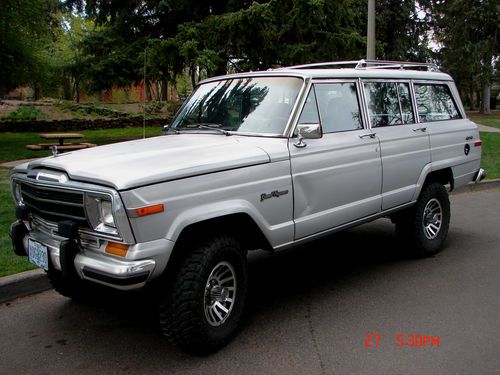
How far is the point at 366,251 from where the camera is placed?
20.4 ft

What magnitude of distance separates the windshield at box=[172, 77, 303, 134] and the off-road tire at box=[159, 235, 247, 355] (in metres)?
1.18

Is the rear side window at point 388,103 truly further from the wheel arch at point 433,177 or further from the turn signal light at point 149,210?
the turn signal light at point 149,210

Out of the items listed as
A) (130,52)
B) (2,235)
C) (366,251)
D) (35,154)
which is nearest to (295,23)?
(130,52)

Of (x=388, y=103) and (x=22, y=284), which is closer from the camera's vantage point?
(x=22, y=284)

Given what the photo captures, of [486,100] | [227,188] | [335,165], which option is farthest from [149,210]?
[486,100]

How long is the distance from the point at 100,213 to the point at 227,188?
0.88m

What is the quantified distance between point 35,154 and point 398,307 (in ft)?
37.5

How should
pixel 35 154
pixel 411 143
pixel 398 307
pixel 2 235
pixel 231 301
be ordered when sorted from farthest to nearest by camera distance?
pixel 35 154
pixel 2 235
pixel 411 143
pixel 398 307
pixel 231 301

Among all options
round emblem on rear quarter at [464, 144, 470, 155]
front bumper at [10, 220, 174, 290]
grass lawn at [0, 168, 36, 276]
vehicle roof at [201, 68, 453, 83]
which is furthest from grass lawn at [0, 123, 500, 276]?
round emblem on rear quarter at [464, 144, 470, 155]

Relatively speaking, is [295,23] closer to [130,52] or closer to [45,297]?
[130,52]

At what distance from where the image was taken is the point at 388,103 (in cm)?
537

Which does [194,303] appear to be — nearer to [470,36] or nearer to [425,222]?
[425,222]

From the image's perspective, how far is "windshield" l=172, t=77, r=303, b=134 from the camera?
14.4 ft

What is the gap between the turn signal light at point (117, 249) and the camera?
3215mm
